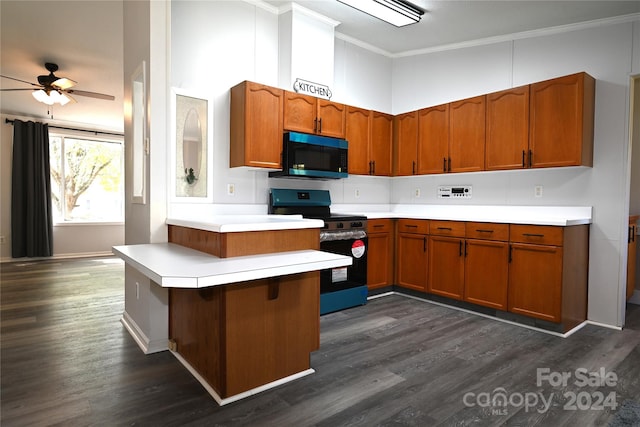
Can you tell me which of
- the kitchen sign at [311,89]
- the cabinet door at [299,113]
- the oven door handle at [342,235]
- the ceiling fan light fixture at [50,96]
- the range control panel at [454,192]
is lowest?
the oven door handle at [342,235]

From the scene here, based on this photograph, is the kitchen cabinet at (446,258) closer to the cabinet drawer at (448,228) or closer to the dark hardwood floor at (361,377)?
the cabinet drawer at (448,228)

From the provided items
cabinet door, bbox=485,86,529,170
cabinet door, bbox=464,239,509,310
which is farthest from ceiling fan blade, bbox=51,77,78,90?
cabinet door, bbox=464,239,509,310

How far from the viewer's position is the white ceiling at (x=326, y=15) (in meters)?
3.34

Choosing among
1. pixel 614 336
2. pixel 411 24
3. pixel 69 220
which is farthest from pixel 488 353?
pixel 69 220

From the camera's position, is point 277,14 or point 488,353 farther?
point 277,14

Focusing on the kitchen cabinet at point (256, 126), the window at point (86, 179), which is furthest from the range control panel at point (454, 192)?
the window at point (86, 179)

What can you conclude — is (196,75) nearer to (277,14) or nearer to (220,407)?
(277,14)

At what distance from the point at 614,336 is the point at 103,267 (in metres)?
6.66

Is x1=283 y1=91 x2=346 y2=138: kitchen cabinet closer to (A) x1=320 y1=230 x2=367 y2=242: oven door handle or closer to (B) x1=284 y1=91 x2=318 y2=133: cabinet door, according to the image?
(B) x1=284 y1=91 x2=318 y2=133: cabinet door

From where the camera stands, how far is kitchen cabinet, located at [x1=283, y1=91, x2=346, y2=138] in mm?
3594

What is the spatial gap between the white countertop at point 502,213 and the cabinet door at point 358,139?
0.52m

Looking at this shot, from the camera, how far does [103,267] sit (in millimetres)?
6012

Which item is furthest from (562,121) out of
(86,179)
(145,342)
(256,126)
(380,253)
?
(86,179)

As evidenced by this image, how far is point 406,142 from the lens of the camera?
4.52 meters
